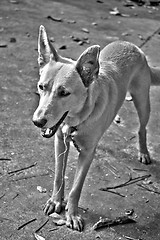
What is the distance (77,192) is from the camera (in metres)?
3.77

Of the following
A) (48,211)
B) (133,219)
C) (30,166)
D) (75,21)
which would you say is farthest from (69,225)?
(75,21)

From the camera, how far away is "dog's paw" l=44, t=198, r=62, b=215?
3.85 metres

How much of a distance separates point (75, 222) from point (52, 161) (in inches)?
34.9

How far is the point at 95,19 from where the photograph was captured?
8391 millimetres

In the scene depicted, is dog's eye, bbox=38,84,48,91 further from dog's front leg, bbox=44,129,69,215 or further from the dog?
dog's front leg, bbox=44,129,69,215

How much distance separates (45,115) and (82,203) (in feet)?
3.91

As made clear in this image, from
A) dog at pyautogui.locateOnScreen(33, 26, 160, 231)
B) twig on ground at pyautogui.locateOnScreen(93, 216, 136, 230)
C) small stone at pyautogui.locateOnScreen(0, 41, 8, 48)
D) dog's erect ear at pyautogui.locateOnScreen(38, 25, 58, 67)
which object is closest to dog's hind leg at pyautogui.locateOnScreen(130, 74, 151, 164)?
dog at pyautogui.locateOnScreen(33, 26, 160, 231)

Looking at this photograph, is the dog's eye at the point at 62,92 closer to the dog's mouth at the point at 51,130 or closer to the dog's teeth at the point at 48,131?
the dog's mouth at the point at 51,130

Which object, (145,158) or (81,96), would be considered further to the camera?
(145,158)

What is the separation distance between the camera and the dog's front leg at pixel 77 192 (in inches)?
147

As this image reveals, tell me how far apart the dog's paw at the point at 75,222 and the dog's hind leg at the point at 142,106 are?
1.13 meters

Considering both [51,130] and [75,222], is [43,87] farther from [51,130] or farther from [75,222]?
[75,222]

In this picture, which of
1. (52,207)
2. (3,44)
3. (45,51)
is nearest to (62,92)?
(45,51)

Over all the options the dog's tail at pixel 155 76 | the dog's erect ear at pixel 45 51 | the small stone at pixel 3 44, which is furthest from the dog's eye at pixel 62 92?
the small stone at pixel 3 44
